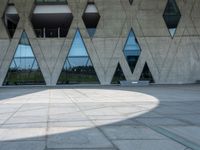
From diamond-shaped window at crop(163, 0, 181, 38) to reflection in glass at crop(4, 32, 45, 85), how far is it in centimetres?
1495

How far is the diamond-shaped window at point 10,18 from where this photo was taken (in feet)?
139

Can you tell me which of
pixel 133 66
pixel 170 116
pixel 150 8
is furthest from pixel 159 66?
pixel 170 116

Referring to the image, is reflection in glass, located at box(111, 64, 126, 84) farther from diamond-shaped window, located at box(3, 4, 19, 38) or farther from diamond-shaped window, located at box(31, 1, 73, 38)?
diamond-shaped window, located at box(3, 4, 19, 38)

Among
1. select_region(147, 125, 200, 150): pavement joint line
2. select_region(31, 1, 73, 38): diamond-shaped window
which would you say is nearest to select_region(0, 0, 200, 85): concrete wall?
select_region(31, 1, 73, 38): diamond-shaped window

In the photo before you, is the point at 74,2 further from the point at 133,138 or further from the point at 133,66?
the point at 133,138

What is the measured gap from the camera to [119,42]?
138 feet

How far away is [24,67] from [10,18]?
6.00 m

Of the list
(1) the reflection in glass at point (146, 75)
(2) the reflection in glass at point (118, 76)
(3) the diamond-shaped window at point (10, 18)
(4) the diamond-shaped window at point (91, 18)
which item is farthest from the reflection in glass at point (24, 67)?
(1) the reflection in glass at point (146, 75)

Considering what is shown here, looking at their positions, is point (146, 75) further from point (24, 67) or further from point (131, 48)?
point (24, 67)

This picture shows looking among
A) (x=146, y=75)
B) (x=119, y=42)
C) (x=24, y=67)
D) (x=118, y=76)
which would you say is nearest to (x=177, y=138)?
(x=118, y=76)

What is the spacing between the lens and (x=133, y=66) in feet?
139

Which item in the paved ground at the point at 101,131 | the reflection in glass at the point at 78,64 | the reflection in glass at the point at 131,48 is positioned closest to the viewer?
the paved ground at the point at 101,131

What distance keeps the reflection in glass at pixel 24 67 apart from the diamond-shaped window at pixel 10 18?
1.66m

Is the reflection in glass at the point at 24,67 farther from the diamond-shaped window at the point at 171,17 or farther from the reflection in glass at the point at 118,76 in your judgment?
the diamond-shaped window at the point at 171,17
